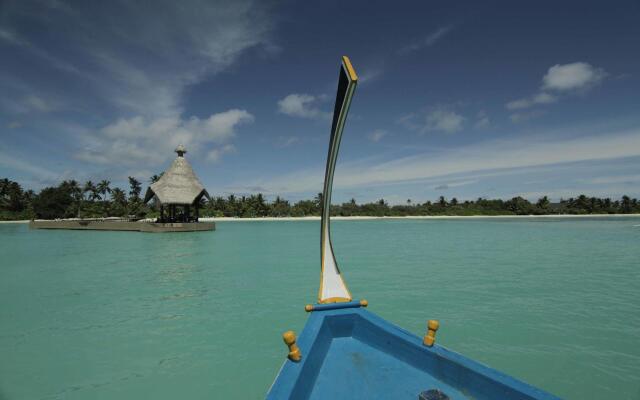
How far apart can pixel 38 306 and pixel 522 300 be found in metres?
12.5

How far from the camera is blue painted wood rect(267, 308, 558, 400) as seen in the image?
90.0 inches

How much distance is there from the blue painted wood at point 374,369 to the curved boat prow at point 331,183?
1.37 feet

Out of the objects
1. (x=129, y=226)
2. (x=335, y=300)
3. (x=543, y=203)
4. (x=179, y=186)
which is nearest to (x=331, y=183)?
(x=335, y=300)

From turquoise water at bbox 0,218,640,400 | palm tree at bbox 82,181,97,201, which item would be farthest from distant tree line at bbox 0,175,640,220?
turquoise water at bbox 0,218,640,400

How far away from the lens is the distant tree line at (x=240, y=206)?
6203 centimetres

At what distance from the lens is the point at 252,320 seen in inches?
265

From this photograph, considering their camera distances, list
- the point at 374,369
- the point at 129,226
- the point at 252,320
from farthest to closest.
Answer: the point at 129,226 < the point at 252,320 < the point at 374,369

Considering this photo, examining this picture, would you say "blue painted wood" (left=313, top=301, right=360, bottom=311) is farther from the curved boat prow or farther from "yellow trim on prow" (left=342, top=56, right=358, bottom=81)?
"yellow trim on prow" (left=342, top=56, right=358, bottom=81)

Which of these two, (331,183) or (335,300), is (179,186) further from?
(335,300)

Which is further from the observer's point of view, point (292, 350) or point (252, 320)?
point (252, 320)

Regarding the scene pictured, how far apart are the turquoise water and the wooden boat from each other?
1.62m

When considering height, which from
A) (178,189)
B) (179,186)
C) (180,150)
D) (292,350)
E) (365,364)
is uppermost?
(180,150)

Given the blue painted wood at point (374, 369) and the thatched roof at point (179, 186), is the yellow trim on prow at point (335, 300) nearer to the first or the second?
the blue painted wood at point (374, 369)

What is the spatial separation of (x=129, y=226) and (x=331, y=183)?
34.2m
